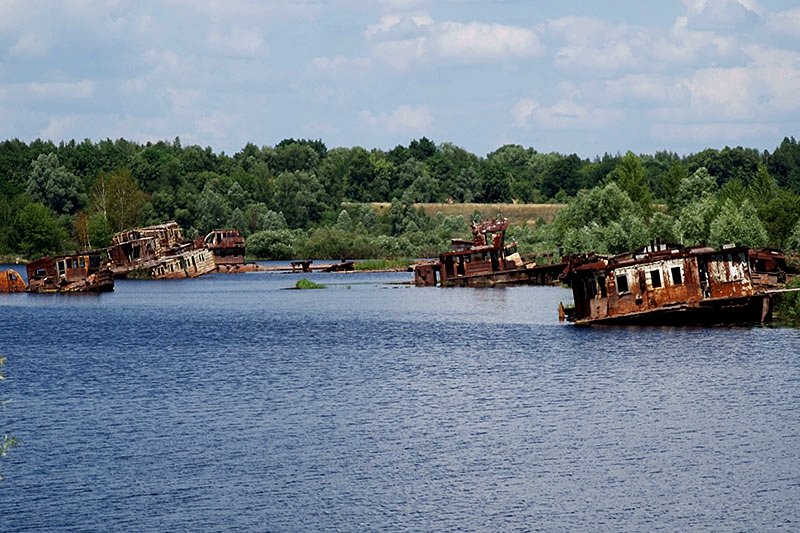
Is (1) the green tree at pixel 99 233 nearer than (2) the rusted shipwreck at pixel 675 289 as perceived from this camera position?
No

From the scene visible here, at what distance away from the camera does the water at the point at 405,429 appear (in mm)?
38594

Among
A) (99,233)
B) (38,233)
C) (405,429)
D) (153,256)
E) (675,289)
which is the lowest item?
(405,429)

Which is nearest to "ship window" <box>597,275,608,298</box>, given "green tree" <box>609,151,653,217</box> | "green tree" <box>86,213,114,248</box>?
"green tree" <box>609,151,653,217</box>

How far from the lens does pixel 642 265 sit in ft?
245

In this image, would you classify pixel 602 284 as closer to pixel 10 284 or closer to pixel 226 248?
pixel 10 284

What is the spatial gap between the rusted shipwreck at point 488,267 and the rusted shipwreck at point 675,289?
43.4 meters

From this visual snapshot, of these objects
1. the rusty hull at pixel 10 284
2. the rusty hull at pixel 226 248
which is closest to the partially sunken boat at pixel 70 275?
the rusty hull at pixel 10 284

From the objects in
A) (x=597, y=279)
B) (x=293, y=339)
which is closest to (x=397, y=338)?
(x=293, y=339)

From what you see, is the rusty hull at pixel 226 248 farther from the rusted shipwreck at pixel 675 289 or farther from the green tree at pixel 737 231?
the rusted shipwreck at pixel 675 289

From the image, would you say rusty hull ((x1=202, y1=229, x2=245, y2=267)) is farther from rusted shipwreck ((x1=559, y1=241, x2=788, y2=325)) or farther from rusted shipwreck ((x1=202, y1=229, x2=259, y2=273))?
rusted shipwreck ((x1=559, y1=241, x2=788, y2=325))

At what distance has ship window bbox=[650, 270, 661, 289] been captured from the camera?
74.7 meters

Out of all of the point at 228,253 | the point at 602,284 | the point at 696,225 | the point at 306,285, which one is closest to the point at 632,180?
the point at 228,253

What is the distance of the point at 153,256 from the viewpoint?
159125mm

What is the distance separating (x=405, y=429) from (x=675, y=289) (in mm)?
29365
